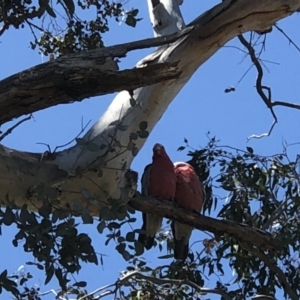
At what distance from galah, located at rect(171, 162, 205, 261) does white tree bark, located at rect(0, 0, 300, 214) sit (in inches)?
28.8

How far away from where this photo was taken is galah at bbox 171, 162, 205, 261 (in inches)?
133

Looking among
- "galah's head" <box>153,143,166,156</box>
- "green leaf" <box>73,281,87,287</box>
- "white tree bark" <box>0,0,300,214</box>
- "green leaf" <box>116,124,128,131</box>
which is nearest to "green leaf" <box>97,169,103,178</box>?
"white tree bark" <box>0,0,300,214</box>

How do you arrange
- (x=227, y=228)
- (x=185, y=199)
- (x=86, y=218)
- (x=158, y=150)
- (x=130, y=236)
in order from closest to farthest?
(x=86, y=218), (x=130, y=236), (x=227, y=228), (x=185, y=199), (x=158, y=150)

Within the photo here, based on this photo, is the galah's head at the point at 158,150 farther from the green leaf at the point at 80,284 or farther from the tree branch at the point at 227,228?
the green leaf at the point at 80,284

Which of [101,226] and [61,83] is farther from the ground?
[61,83]

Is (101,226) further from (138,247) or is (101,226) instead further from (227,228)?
(227,228)

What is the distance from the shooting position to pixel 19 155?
236cm

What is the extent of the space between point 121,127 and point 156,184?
113 cm

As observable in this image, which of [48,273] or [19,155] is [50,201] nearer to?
[48,273]

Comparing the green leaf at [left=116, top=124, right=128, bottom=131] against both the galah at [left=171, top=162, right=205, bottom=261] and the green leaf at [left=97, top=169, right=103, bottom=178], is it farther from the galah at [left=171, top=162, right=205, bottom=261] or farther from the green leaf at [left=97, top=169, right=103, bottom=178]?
the galah at [left=171, top=162, right=205, bottom=261]

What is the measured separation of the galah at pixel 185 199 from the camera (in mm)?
3371

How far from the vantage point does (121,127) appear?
2.35m

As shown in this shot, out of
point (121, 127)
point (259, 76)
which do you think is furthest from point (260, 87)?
point (121, 127)

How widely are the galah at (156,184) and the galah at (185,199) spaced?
0.04 meters
